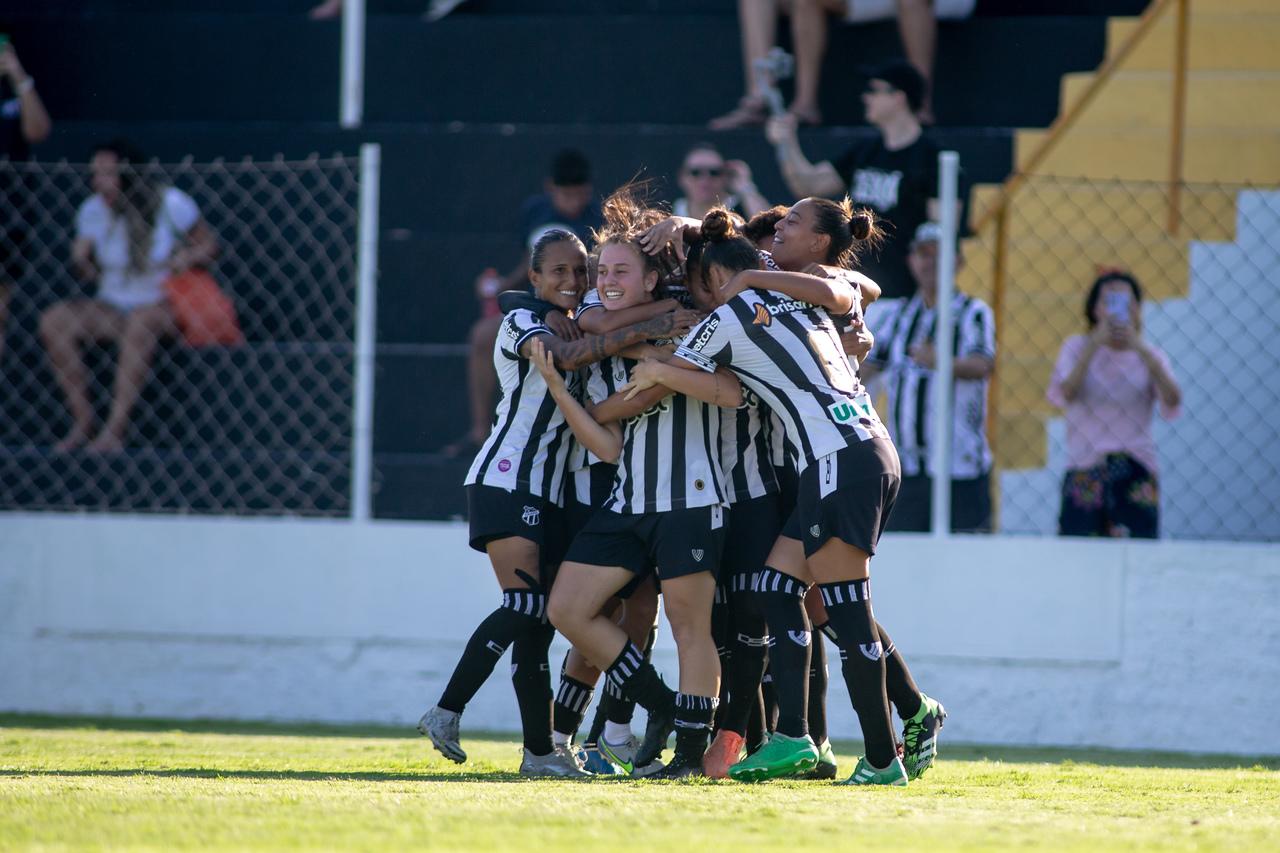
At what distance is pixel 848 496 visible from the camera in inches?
187

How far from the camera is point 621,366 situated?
520cm

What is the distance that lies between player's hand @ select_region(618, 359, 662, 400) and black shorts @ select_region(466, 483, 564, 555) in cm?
50

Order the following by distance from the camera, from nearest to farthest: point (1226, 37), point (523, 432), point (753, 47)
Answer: point (523, 432), point (753, 47), point (1226, 37)

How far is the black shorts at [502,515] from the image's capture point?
5184 mm

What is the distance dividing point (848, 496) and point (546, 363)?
1029 millimetres

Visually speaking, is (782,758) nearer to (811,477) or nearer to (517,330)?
(811,477)

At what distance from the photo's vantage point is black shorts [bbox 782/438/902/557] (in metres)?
4.75

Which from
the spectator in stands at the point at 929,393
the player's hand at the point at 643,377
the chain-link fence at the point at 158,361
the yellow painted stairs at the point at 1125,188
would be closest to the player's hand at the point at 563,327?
the player's hand at the point at 643,377

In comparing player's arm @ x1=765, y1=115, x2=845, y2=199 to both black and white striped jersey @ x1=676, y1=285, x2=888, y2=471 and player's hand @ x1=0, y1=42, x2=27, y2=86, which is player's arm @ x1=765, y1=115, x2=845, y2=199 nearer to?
black and white striped jersey @ x1=676, y1=285, x2=888, y2=471

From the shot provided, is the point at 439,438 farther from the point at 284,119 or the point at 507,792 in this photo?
the point at 507,792

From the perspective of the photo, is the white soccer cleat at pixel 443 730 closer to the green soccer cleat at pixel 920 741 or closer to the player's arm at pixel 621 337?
the player's arm at pixel 621 337

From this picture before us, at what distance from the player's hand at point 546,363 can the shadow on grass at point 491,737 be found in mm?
2267

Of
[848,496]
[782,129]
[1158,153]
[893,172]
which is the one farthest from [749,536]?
[1158,153]

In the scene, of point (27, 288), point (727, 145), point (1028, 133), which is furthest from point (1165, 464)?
point (27, 288)
